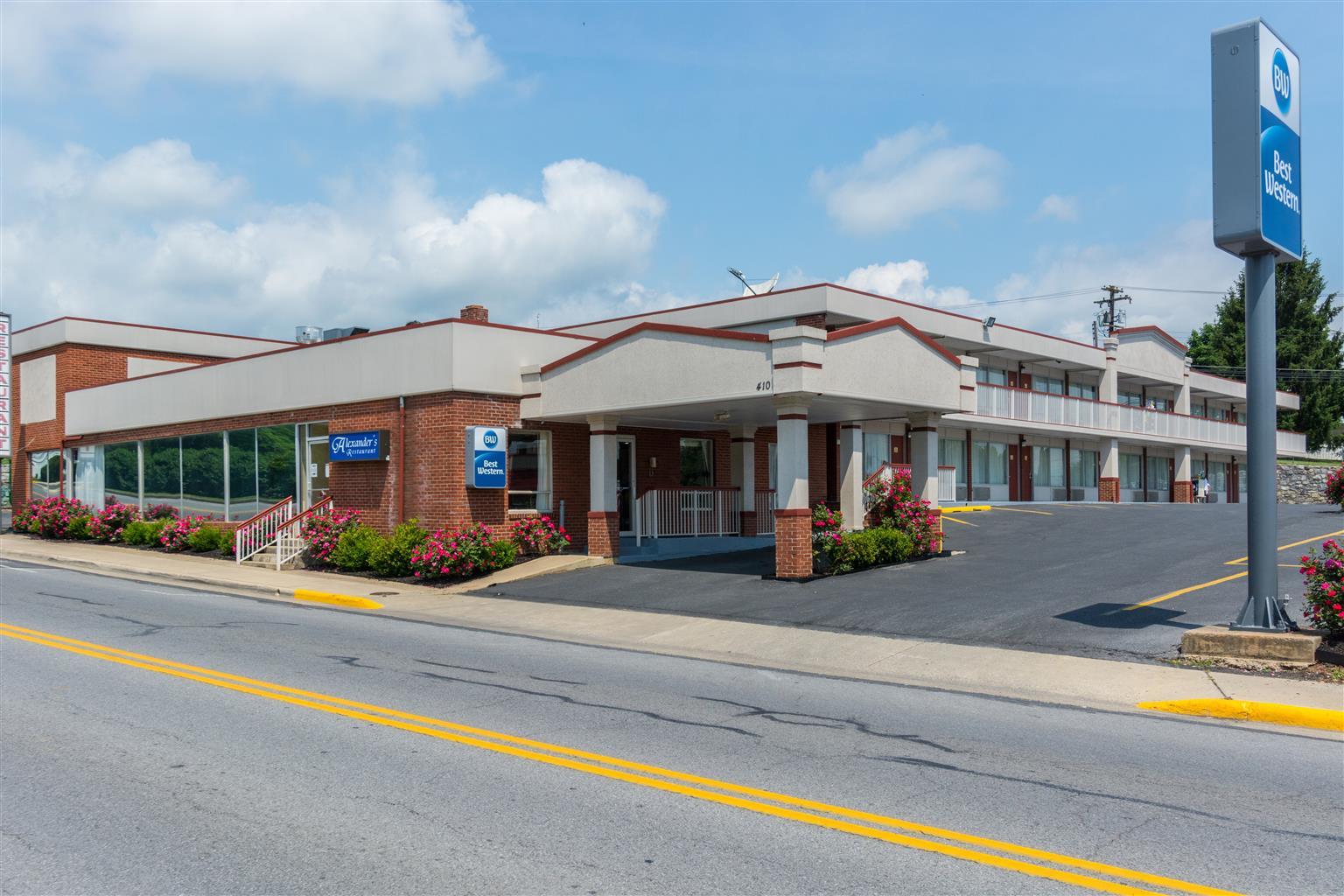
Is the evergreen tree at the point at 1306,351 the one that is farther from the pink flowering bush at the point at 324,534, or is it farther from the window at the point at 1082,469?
the pink flowering bush at the point at 324,534

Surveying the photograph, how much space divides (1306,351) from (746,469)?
5500 cm

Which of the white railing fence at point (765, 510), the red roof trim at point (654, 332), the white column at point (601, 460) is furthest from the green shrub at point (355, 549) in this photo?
the white railing fence at point (765, 510)

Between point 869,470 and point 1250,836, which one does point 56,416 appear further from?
point 1250,836

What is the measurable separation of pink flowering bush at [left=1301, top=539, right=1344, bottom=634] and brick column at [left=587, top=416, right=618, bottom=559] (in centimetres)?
1267

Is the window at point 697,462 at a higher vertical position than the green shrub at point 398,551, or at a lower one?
higher

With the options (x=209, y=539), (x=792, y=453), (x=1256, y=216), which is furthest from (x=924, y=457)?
(x=209, y=539)

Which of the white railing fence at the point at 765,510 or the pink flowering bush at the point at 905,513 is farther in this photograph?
the white railing fence at the point at 765,510

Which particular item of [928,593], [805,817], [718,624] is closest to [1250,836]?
[805,817]

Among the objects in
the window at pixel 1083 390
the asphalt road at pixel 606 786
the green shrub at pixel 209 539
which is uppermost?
the window at pixel 1083 390

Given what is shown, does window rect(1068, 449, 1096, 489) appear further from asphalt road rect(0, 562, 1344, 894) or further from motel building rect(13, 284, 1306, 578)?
asphalt road rect(0, 562, 1344, 894)

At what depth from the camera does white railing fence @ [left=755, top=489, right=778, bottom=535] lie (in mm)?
25312

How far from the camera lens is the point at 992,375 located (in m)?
38.1

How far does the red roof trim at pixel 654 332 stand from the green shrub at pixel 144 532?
1356 centimetres

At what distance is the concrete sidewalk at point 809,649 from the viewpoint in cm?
989
